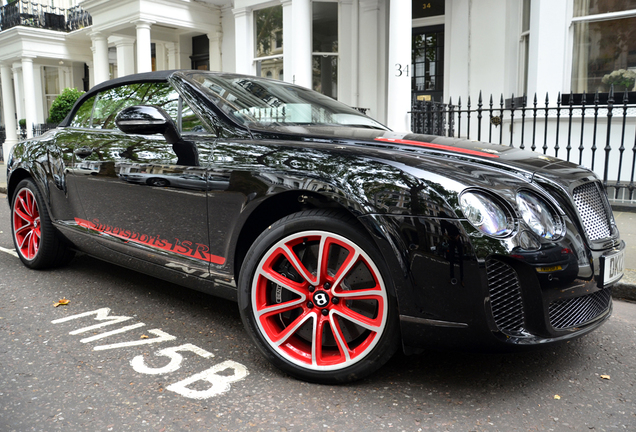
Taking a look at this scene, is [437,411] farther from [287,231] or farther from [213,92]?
[213,92]

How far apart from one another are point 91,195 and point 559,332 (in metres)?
2.93

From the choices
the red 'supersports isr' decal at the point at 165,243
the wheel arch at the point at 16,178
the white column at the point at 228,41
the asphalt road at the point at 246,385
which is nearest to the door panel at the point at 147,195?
the red 'supersports isr' decal at the point at 165,243

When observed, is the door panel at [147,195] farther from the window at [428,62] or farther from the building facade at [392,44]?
the window at [428,62]

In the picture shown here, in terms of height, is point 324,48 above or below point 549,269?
above

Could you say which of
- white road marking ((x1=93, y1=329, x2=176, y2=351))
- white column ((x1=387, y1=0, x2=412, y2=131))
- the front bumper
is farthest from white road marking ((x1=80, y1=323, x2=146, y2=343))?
white column ((x1=387, y1=0, x2=412, y2=131))

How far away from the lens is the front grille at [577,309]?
2.21m

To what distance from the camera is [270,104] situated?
10.6ft

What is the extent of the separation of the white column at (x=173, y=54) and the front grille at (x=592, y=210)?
48.0ft

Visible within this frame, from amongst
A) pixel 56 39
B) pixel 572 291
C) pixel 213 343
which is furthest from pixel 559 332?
pixel 56 39

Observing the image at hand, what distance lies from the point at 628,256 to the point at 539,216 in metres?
2.98

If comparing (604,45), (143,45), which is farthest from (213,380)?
(143,45)

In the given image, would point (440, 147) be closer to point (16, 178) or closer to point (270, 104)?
point (270, 104)

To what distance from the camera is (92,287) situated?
13.3 feet

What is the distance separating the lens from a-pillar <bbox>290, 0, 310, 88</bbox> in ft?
32.9
